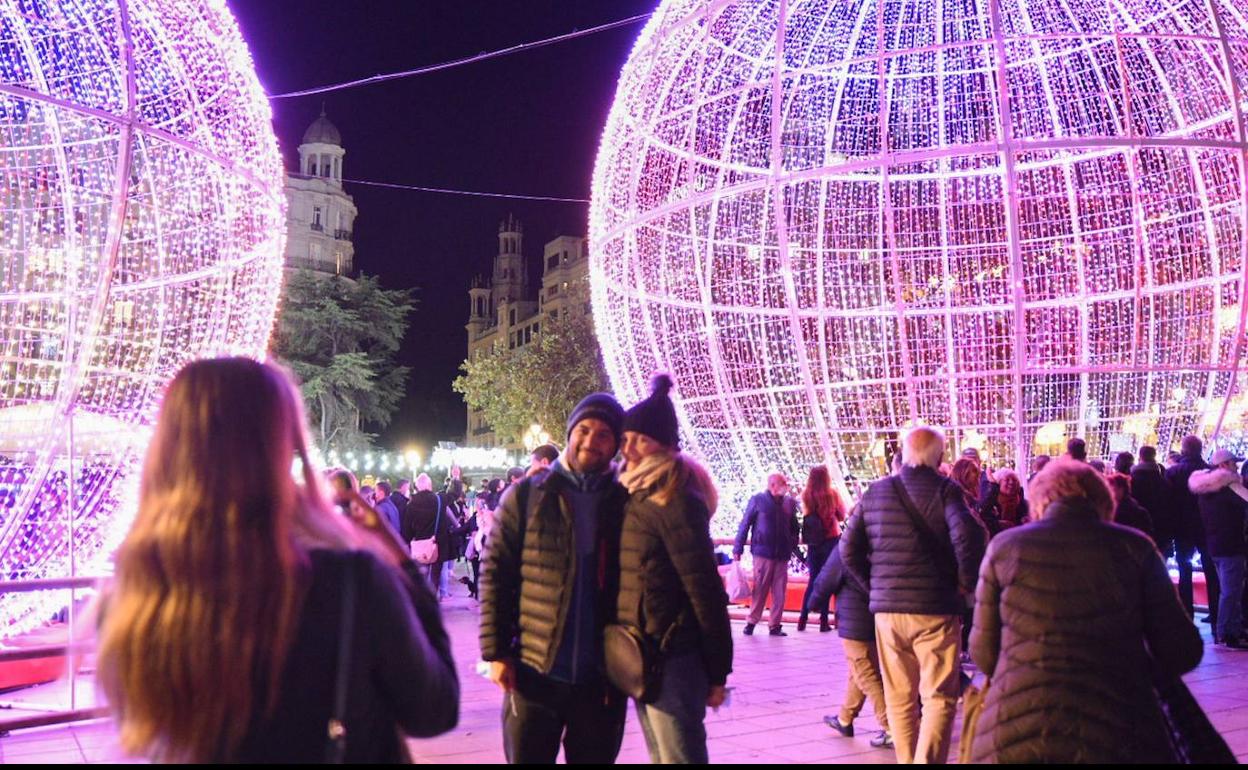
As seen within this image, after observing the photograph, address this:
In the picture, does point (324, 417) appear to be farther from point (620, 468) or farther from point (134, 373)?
point (620, 468)

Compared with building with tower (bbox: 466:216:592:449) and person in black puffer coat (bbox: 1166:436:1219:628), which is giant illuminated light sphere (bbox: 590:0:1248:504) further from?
building with tower (bbox: 466:216:592:449)

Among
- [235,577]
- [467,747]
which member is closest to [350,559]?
[235,577]

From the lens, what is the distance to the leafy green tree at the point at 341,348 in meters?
39.8

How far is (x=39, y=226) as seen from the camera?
22.0 ft

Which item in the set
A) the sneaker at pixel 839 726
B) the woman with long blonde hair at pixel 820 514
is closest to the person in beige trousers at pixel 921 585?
the sneaker at pixel 839 726

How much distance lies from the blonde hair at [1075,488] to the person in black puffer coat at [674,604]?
1.06 metres

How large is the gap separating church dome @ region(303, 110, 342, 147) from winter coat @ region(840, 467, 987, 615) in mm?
73704

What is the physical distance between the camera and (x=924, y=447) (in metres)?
5.41

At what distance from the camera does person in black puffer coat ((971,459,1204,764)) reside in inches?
123

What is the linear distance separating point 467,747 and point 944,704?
98.7 inches

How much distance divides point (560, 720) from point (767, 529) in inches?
282

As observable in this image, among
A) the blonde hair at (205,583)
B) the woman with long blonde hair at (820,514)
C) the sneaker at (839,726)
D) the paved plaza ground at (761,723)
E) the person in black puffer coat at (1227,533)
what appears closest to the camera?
the blonde hair at (205,583)

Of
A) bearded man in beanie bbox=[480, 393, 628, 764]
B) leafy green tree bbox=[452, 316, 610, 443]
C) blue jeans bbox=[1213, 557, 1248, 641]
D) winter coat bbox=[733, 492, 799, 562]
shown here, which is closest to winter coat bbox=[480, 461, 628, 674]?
bearded man in beanie bbox=[480, 393, 628, 764]

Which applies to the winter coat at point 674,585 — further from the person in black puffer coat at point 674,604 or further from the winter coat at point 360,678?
the winter coat at point 360,678
